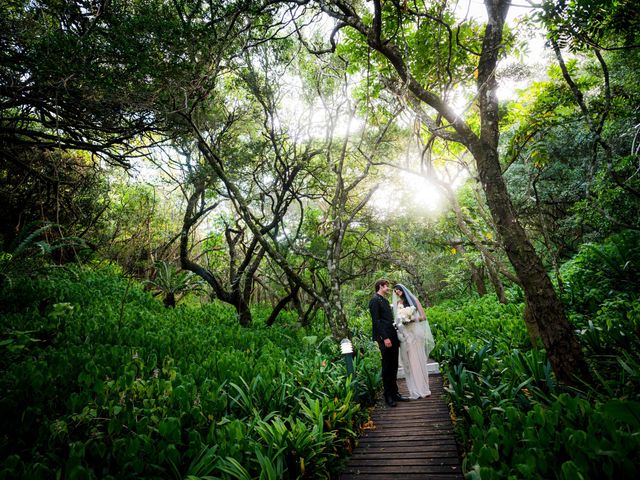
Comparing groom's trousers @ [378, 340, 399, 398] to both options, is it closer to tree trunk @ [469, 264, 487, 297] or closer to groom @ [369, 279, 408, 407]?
groom @ [369, 279, 408, 407]

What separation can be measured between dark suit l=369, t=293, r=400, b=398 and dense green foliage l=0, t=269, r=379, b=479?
1.09ft

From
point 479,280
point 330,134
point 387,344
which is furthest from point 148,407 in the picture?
point 479,280

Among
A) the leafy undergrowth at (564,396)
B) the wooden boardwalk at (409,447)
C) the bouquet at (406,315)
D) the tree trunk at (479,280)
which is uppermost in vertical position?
the tree trunk at (479,280)

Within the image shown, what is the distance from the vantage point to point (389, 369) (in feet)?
15.9

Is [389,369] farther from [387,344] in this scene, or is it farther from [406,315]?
[406,315]

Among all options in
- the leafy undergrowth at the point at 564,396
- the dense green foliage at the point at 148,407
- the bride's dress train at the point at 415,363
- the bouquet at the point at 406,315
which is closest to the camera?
the leafy undergrowth at the point at 564,396

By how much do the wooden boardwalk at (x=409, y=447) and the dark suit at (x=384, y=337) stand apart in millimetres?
386

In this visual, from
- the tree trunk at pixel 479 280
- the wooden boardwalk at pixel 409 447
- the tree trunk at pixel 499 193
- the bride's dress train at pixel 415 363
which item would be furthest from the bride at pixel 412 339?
the tree trunk at pixel 479 280

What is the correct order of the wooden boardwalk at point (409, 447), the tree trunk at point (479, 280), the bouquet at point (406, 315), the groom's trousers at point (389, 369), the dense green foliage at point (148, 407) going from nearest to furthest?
the dense green foliage at point (148, 407), the wooden boardwalk at point (409, 447), the groom's trousers at point (389, 369), the bouquet at point (406, 315), the tree trunk at point (479, 280)

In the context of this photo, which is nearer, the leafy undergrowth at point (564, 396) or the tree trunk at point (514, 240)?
the leafy undergrowth at point (564, 396)

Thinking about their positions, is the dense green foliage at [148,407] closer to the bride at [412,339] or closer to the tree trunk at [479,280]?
the bride at [412,339]

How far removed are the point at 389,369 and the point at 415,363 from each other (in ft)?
1.74

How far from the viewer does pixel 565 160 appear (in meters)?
13.1

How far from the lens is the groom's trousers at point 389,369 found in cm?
481
